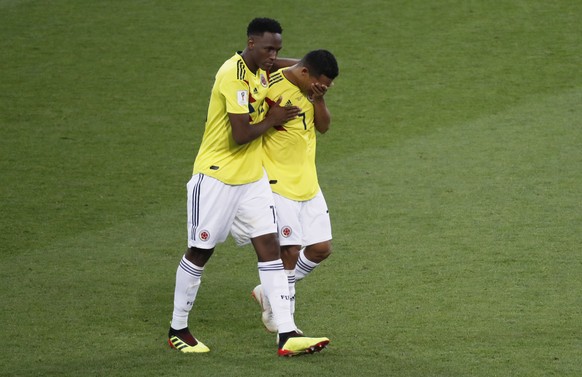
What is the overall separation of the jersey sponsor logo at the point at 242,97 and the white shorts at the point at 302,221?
0.85 meters

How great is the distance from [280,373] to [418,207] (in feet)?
13.4

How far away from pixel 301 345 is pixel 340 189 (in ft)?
14.2

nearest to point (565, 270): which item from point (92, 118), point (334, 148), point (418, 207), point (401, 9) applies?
point (418, 207)

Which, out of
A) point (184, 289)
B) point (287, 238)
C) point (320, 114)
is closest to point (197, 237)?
point (184, 289)

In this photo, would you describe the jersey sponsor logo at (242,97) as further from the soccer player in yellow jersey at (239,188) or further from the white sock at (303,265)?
the white sock at (303,265)

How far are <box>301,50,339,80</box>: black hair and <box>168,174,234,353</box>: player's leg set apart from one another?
99 centimetres

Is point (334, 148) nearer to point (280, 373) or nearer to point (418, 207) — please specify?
point (418, 207)

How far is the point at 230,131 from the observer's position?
22.2 feet

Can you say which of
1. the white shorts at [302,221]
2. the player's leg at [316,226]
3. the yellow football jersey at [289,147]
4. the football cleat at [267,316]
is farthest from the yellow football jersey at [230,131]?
the football cleat at [267,316]

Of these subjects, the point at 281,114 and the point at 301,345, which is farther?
the point at 281,114

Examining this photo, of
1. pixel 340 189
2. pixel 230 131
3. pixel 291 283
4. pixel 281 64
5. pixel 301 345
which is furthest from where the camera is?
pixel 340 189

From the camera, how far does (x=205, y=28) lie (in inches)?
588

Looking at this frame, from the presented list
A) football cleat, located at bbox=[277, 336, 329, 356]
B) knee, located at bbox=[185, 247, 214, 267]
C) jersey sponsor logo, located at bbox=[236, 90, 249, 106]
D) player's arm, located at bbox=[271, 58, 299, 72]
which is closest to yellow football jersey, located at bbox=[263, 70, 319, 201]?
player's arm, located at bbox=[271, 58, 299, 72]

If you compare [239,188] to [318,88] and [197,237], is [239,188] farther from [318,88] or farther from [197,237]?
[318,88]
